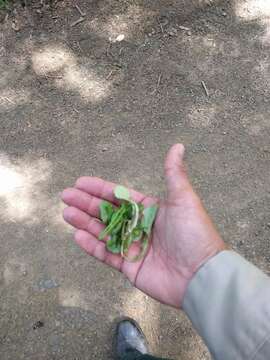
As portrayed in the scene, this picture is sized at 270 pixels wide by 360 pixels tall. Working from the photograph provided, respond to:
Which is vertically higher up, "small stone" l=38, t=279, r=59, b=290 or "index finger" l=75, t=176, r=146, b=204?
"index finger" l=75, t=176, r=146, b=204

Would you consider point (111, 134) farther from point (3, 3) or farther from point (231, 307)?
point (231, 307)

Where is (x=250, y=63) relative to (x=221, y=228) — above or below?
above

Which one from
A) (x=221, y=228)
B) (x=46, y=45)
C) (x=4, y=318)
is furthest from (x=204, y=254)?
(x=46, y=45)

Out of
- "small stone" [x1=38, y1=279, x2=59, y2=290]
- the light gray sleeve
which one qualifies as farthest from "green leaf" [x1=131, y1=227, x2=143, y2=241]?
"small stone" [x1=38, y1=279, x2=59, y2=290]

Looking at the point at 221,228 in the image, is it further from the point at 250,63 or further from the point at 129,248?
the point at 250,63

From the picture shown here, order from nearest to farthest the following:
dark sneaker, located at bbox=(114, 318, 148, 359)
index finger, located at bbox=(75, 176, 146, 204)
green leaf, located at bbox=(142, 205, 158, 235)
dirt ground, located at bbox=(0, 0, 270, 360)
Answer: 1. green leaf, located at bbox=(142, 205, 158, 235)
2. index finger, located at bbox=(75, 176, 146, 204)
3. dark sneaker, located at bbox=(114, 318, 148, 359)
4. dirt ground, located at bbox=(0, 0, 270, 360)

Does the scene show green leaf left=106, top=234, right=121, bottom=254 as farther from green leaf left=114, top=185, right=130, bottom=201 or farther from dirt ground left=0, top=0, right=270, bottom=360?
dirt ground left=0, top=0, right=270, bottom=360
